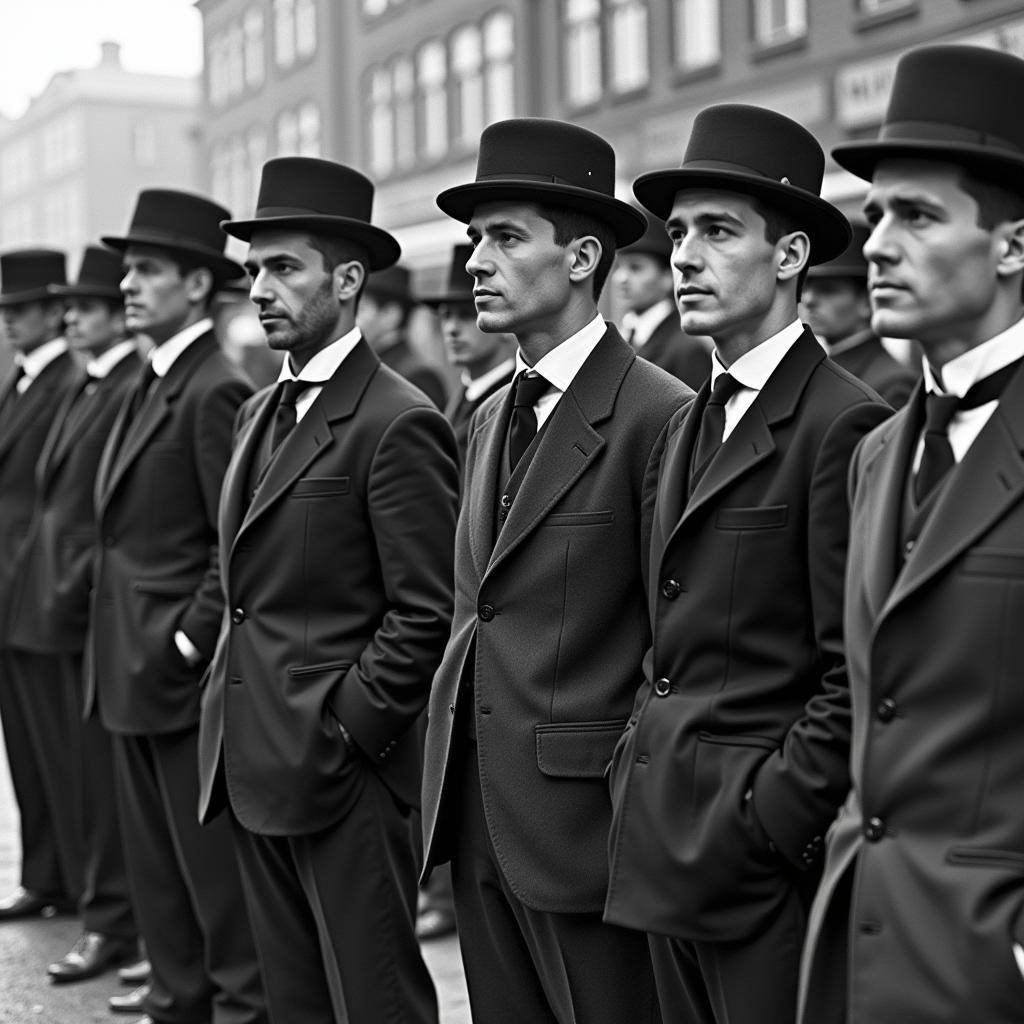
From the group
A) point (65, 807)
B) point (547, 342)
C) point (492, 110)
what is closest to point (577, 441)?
point (547, 342)

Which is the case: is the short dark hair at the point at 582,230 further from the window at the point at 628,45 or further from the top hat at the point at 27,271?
the window at the point at 628,45

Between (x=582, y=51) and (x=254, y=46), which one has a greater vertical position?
(x=254, y=46)

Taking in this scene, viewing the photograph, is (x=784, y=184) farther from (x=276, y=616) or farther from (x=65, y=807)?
(x=65, y=807)

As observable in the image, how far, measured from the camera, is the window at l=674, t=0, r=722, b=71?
67.2ft

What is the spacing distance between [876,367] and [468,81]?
22.1 metres

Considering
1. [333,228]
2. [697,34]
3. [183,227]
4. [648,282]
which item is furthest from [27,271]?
[697,34]

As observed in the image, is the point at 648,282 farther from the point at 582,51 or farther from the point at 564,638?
the point at 582,51

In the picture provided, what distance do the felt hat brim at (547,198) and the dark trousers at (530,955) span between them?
1.22 metres

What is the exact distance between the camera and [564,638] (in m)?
3.49

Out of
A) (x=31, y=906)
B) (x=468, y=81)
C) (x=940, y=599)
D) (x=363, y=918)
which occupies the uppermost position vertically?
(x=468, y=81)

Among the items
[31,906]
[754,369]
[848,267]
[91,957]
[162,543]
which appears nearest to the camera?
[754,369]

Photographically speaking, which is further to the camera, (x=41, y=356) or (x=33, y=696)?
(x=41, y=356)

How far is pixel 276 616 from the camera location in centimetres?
433

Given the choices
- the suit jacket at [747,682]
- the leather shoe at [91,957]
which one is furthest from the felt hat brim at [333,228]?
the leather shoe at [91,957]
